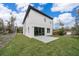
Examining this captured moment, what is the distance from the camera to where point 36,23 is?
10.2 ft

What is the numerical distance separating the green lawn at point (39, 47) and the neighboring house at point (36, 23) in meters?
0.13

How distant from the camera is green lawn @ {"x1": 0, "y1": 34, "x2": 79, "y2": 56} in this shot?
9.98 feet

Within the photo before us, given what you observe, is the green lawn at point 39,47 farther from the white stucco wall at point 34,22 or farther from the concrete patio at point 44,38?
the white stucco wall at point 34,22

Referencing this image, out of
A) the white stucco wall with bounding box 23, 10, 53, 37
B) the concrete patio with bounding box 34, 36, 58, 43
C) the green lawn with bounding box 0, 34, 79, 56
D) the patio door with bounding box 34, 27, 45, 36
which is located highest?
the white stucco wall with bounding box 23, 10, 53, 37

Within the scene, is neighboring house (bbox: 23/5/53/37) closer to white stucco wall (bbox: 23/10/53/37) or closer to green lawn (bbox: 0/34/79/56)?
white stucco wall (bbox: 23/10/53/37)

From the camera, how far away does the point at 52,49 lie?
3.06 m

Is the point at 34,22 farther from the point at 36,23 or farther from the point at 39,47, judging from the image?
the point at 39,47

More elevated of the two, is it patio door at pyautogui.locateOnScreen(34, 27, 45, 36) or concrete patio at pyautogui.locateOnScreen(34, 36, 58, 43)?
patio door at pyautogui.locateOnScreen(34, 27, 45, 36)

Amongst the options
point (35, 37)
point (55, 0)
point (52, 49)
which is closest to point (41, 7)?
point (55, 0)

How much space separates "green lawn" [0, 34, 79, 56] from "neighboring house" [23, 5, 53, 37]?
0.43 ft

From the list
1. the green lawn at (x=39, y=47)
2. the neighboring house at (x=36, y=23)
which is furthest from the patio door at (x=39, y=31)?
the green lawn at (x=39, y=47)

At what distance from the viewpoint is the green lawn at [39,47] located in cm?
304

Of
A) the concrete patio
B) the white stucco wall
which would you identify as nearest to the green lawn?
the concrete patio

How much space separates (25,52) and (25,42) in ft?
0.54
